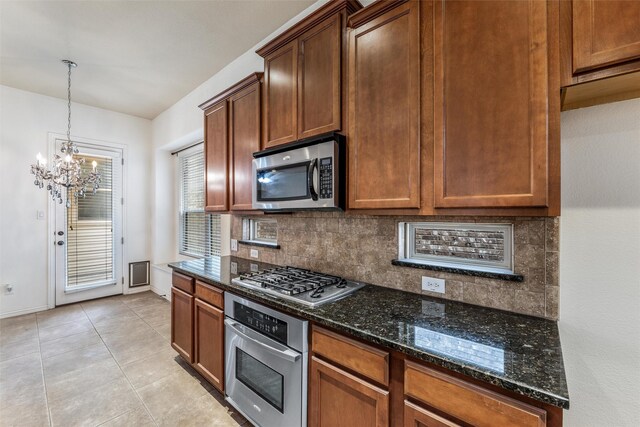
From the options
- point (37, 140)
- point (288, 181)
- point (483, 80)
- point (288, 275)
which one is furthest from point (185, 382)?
point (37, 140)

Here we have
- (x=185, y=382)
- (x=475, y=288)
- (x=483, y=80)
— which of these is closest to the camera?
(x=483, y=80)

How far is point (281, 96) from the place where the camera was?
1.97m

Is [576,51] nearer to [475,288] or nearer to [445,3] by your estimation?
[445,3]

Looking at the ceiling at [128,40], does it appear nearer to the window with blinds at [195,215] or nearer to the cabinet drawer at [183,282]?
the window with blinds at [195,215]

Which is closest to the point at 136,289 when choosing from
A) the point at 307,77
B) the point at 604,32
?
the point at 307,77

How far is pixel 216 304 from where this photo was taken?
201 cm

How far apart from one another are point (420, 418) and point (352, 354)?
0.32m

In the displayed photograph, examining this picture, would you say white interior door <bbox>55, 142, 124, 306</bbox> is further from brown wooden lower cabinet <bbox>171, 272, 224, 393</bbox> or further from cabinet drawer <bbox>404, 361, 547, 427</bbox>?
cabinet drawer <bbox>404, 361, 547, 427</bbox>

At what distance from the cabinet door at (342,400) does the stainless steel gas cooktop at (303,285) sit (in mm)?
308

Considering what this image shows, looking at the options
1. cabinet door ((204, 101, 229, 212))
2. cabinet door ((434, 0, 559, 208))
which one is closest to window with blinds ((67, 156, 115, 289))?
cabinet door ((204, 101, 229, 212))

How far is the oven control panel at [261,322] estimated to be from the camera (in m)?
1.51

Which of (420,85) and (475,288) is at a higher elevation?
(420,85)

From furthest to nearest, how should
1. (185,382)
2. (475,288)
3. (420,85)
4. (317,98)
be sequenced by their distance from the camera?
(185,382) → (317,98) → (475,288) → (420,85)

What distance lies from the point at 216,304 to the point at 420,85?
6.16ft
